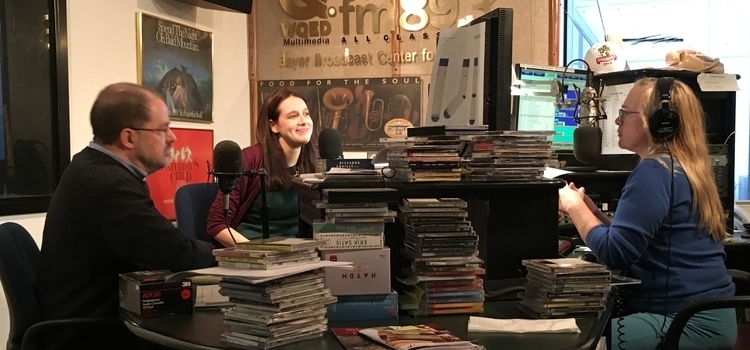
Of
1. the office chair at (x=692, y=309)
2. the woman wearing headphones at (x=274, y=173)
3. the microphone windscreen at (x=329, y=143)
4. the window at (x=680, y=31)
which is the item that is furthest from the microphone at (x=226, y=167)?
the window at (x=680, y=31)

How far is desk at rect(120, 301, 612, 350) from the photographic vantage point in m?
1.48

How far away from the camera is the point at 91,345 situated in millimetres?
1983

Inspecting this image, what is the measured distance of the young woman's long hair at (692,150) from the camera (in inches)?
81.0

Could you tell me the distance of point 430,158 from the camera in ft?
6.08

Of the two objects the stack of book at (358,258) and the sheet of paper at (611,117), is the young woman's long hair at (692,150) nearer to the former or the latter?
the stack of book at (358,258)

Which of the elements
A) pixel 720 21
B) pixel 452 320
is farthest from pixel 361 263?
pixel 720 21

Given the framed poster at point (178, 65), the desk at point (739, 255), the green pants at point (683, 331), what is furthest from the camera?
the framed poster at point (178, 65)

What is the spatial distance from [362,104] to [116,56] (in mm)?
1606

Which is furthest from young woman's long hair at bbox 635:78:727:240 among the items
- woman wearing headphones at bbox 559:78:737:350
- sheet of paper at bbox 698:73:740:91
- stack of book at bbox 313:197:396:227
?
sheet of paper at bbox 698:73:740:91

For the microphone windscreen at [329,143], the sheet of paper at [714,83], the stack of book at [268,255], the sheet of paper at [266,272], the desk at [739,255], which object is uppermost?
the sheet of paper at [714,83]

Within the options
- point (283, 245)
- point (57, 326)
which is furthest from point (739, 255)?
point (57, 326)

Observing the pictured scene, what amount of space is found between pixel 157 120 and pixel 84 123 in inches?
51.2

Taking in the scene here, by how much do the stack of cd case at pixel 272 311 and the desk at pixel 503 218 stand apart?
0.36 m

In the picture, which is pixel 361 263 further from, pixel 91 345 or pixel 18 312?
pixel 18 312
